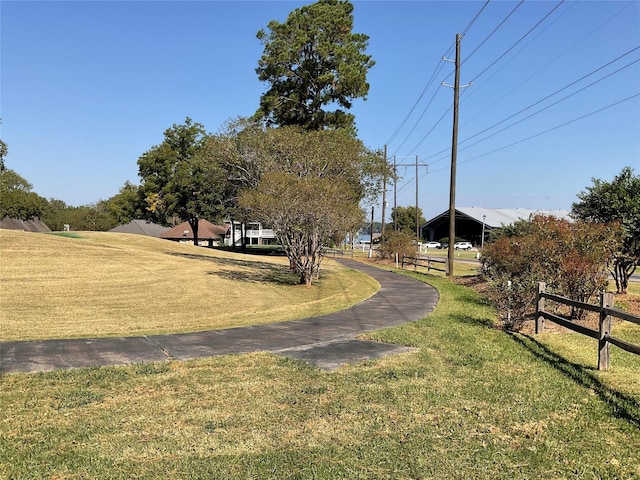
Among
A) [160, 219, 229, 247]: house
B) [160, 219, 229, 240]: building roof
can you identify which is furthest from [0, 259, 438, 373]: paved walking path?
[160, 219, 229, 240]: building roof

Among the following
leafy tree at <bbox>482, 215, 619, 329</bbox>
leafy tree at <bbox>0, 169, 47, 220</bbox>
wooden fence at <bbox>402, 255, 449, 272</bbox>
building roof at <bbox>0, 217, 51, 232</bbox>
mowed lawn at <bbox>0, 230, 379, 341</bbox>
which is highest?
leafy tree at <bbox>0, 169, 47, 220</bbox>

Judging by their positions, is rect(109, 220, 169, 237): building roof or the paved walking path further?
rect(109, 220, 169, 237): building roof

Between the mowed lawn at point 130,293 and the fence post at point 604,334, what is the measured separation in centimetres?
680

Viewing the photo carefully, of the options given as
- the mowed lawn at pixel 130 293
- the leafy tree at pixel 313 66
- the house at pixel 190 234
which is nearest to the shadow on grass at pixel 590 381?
the mowed lawn at pixel 130 293

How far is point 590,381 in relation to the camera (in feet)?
20.4

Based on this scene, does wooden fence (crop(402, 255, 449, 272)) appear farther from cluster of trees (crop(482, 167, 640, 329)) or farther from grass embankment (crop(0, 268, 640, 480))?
grass embankment (crop(0, 268, 640, 480))

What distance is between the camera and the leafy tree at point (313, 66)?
31766 millimetres

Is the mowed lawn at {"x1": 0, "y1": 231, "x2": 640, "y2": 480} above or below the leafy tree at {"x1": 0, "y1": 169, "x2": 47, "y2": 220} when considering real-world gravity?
below

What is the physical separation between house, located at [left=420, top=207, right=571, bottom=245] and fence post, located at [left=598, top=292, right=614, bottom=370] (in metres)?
80.6

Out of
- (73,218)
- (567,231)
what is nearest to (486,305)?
(567,231)

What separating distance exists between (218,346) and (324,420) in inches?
149

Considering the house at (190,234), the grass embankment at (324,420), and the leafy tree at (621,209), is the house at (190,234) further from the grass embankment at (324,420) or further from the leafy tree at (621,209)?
the grass embankment at (324,420)

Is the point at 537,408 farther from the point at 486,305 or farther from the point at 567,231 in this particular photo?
the point at 486,305

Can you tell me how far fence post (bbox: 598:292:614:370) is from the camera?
22.0 feet
